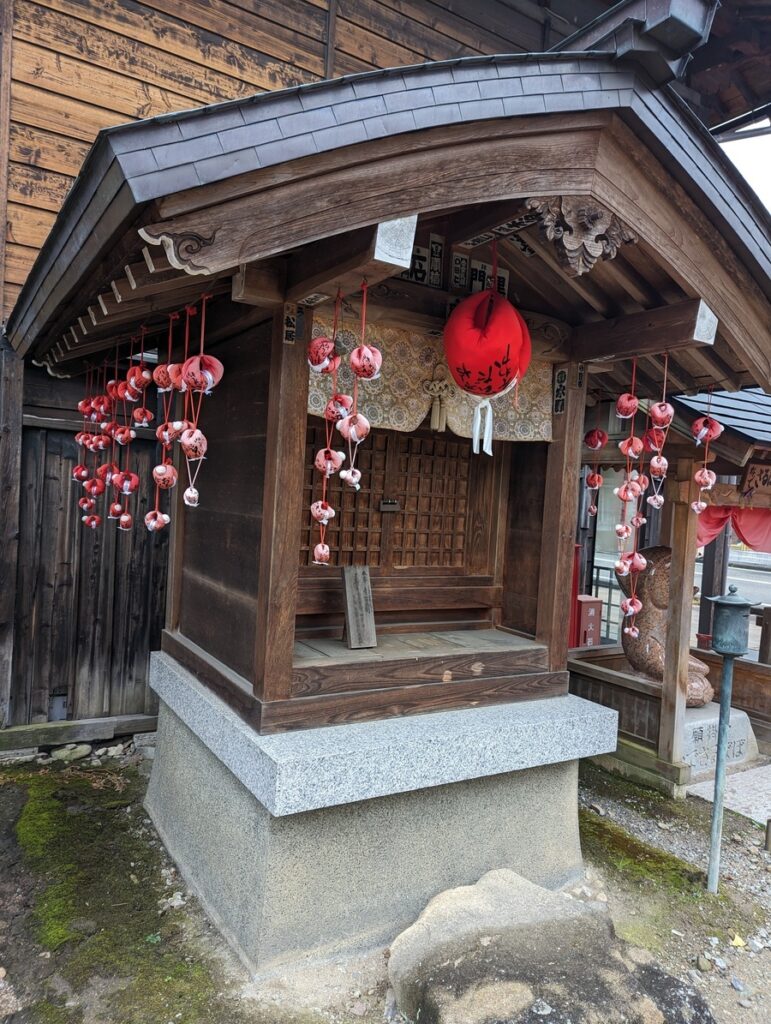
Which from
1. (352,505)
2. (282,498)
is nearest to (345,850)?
(282,498)

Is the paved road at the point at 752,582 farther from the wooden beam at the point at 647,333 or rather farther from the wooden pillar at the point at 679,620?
the wooden beam at the point at 647,333

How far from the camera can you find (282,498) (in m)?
3.32

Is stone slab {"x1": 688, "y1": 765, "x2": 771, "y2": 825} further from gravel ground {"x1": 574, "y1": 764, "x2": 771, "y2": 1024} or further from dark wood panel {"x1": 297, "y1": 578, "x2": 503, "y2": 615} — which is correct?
dark wood panel {"x1": 297, "y1": 578, "x2": 503, "y2": 615}

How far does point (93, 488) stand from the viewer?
4.95m

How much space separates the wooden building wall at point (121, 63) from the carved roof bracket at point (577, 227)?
4.35 meters

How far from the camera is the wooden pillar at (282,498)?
3.28 m

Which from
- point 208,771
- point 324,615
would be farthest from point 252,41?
point 208,771

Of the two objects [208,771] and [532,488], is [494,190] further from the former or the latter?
[208,771]

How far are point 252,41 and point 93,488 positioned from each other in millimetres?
4391

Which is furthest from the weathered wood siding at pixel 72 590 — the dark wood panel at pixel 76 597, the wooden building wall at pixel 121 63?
the wooden building wall at pixel 121 63

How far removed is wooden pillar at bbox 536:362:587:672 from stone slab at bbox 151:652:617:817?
47cm

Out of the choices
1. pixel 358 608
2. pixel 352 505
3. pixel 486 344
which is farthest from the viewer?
pixel 352 505

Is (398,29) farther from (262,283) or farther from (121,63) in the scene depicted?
(262,283)

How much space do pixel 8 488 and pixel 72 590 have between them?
107 cm
